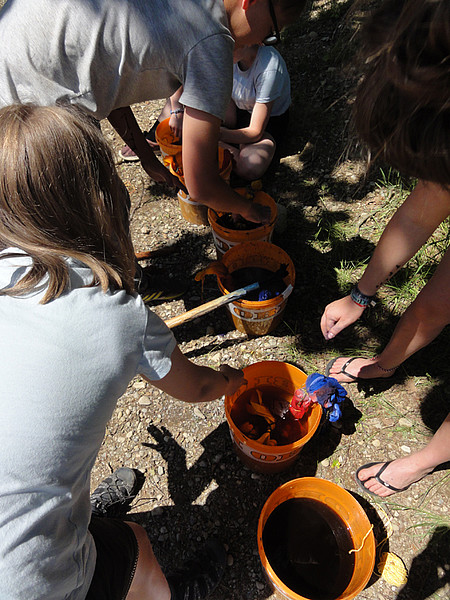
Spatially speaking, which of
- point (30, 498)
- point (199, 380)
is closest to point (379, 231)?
point (199, 380)

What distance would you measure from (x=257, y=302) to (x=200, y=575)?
119cm

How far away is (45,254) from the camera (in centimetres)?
94

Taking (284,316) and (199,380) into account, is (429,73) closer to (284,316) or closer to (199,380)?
(199,380)

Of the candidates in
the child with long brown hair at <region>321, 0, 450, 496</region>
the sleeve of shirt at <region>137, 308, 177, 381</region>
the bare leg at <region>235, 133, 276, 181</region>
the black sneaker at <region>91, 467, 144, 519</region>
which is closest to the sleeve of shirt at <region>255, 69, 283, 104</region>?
the bare leg at <region>235, 133, 276, 181</region>

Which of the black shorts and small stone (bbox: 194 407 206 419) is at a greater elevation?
the black shorts

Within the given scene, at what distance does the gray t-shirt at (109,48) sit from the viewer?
4.17ft

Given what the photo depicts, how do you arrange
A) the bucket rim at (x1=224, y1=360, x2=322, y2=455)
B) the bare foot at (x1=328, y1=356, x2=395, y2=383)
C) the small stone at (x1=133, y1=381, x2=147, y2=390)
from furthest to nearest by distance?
the small stone at (x1=133, y1=381, x2=147, y2=390)
the bare foot at (x1=328, y1=356, x2=395, y2=383)
the bucket rim at (x1=224, y1=360, x2=322, y2=455)

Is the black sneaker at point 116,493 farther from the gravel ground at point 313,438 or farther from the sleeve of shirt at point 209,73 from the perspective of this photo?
the sleeve of shirt at point 209,73

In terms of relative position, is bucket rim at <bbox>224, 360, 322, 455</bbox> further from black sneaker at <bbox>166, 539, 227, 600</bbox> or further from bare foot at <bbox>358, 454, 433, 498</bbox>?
black sneaker at <bbox>166, 539, 227, 600</bbox>

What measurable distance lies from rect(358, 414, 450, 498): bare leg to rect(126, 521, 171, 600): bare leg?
958 millimetres

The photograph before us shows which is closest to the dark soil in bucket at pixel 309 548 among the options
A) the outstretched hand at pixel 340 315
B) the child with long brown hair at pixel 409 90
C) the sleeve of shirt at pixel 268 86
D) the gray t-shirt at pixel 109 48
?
the outstretched hand at pixel 340 315

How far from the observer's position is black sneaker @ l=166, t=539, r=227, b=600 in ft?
5.27

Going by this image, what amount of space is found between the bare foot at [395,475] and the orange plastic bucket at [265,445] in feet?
1.10

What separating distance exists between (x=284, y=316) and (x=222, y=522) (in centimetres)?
115
